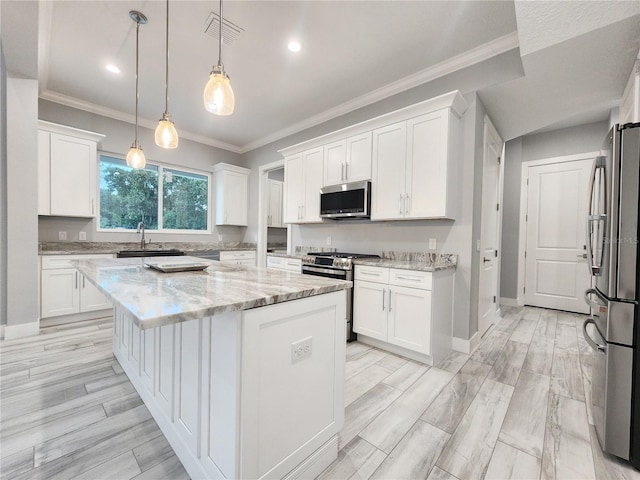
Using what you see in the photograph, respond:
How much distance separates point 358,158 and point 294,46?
4.29 ft

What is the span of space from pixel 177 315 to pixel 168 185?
4921 mm

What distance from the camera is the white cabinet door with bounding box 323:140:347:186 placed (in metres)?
3.53

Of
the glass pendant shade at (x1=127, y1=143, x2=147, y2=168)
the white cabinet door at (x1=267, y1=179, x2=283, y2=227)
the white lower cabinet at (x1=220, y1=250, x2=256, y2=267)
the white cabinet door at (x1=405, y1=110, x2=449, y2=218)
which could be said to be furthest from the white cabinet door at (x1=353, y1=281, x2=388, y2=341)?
the white cabinet door at (x1=267, y1=179, x2=283, y2=227)

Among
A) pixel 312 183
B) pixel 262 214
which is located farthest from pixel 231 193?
pixel 312 183

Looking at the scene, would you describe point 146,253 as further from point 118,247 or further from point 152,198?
point 152,198

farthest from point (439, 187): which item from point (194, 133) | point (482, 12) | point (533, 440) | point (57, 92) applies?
point (57, 92)

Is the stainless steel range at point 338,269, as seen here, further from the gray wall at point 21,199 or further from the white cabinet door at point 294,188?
the gray wall at point 21,199

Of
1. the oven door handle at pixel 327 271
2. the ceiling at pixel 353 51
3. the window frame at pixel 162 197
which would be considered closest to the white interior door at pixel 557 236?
the ceiling at pixel 353 51

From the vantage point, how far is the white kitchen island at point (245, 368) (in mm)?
1043

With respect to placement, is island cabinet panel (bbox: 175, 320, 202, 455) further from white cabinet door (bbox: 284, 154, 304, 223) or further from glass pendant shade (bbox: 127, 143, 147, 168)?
white cabinet door (bbox: 284, 154, 304, 223)

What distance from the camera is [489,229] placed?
11.2ft

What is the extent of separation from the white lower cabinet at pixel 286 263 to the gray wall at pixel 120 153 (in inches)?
78.1

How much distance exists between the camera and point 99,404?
188 cm

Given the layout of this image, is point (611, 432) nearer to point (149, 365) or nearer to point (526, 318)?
point (149, 365)
